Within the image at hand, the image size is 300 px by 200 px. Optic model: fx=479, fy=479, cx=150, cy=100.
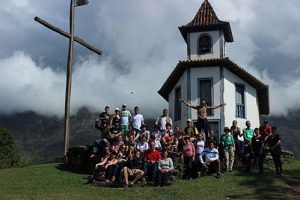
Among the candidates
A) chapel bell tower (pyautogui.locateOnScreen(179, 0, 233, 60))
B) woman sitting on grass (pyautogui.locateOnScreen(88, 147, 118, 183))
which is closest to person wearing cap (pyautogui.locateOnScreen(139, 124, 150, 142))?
woman sitting on grass (pyautogui.locateOnScreen(88, 147, 118, 183))

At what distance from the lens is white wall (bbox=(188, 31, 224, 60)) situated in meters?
30.5

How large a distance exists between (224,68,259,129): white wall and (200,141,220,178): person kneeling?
10445 millimetres

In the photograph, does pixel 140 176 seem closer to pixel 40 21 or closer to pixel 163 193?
pixel 163 193

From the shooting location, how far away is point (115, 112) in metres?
20.9

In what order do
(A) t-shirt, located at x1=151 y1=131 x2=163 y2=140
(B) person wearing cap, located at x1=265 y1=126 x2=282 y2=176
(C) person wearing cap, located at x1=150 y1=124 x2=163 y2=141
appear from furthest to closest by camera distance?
1. (C) person wearing cap, located at x1=150 y1=124 x2=163 y2=141
2. (A) t-shirt, located at x1=151 y1=131 x2=163 y2=140
3. (B) person wearing cap, located at x1=265 y1=126 x2=282 y2=176

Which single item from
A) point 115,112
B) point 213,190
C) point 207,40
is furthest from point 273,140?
point 207,40

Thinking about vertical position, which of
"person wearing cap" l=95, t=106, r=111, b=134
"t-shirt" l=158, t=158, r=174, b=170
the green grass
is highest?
"person wearing cap" l=95, t=106, r=111, b=134

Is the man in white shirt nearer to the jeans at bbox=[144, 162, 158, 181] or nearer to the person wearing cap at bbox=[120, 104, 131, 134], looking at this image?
the person wearing cap at bbox=[120, 104, 131, 134]

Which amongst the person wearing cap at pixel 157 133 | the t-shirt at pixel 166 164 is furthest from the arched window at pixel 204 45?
the t-shirt at pixel 166 164

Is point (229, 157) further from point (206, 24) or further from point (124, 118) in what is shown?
point (206, 24)

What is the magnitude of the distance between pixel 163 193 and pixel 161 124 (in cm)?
525

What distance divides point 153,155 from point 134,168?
0.87 meters

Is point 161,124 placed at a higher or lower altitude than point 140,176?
higher

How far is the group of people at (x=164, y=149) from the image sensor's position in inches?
690
